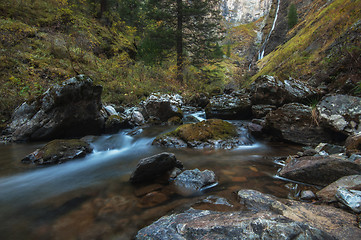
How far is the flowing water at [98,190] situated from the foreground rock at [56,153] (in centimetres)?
19

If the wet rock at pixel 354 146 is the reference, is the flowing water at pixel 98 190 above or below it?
below

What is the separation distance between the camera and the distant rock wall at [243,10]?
126 m

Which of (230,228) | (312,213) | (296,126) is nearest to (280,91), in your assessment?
(296,126)

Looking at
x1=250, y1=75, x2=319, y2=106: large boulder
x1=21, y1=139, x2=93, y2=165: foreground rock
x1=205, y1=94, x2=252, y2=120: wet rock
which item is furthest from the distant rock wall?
x1=21, y1=139, x2=93, y2=165: foreground rock

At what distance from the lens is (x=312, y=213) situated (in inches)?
72.1

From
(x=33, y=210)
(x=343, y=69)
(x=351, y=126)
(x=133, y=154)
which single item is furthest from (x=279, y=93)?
(x=33, y=210)

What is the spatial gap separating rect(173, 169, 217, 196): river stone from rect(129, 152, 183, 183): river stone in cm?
34

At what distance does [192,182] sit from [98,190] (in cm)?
152

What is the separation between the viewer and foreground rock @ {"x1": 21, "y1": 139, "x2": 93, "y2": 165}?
414 centimetres

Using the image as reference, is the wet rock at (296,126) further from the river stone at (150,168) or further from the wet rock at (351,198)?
the river stone at (150,168)

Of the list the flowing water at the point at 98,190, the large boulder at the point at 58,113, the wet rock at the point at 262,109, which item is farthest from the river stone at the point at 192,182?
the wet rock at the point at 262,109

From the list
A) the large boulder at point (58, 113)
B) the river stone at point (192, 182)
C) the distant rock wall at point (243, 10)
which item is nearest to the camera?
the river stone at point (192, 182)

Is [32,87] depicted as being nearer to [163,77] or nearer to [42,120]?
[42,120]

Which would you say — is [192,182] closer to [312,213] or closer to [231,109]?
[312,213]
